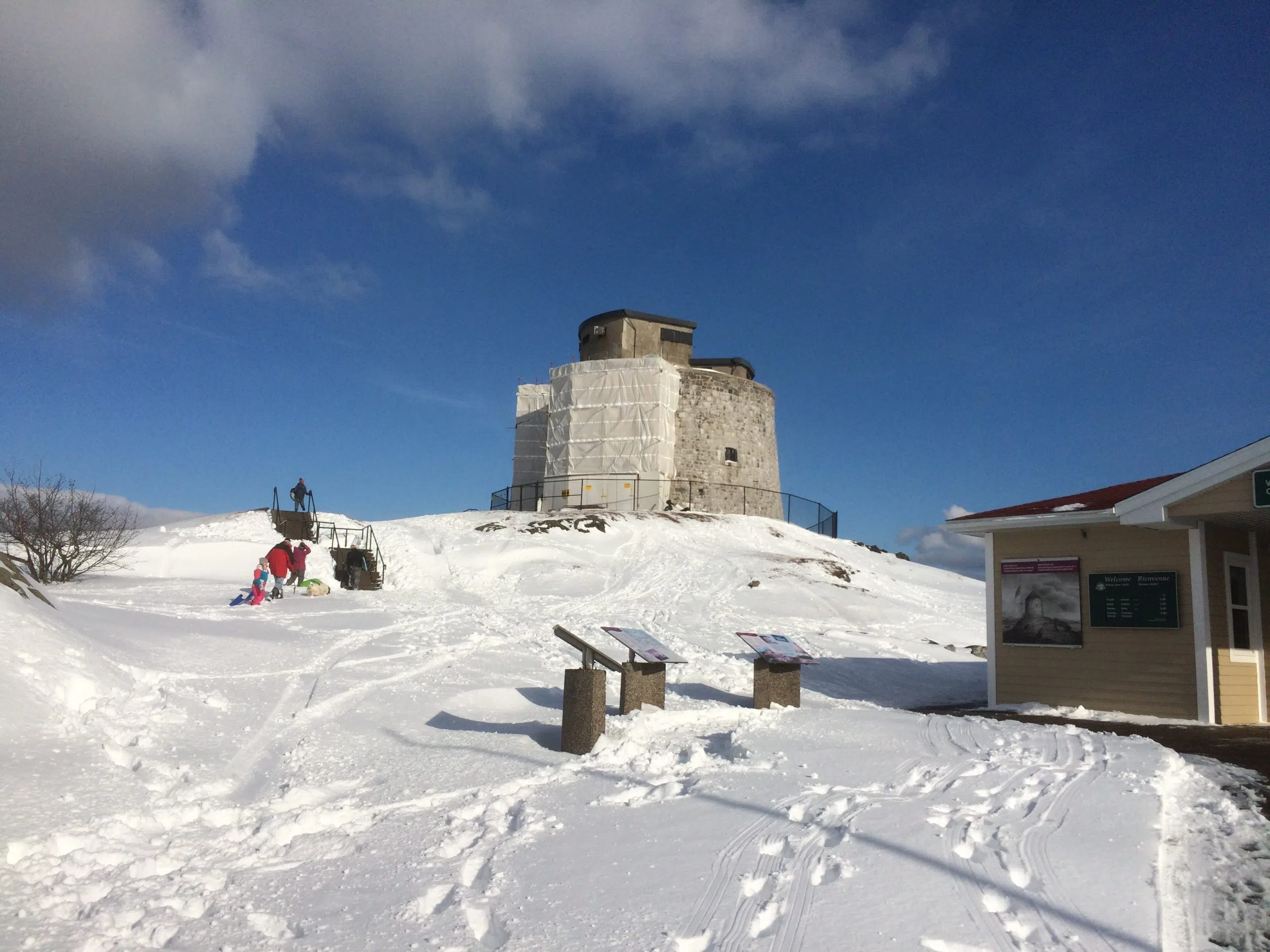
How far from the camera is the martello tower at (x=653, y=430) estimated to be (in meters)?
42.8

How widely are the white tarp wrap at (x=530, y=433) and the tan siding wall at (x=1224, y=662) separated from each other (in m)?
39.5

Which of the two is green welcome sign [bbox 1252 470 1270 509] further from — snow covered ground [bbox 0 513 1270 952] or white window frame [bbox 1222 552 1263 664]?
snow covered ground [bbox 0 513 1270 952]

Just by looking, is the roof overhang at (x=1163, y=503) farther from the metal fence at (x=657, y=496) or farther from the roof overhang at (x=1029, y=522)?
the metal fence at (x=657, y=496)

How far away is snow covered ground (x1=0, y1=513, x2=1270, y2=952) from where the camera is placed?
168 inches

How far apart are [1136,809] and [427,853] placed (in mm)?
4475

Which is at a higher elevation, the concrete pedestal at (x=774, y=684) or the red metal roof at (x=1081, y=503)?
the red metal roof at (x=1081, y=503)

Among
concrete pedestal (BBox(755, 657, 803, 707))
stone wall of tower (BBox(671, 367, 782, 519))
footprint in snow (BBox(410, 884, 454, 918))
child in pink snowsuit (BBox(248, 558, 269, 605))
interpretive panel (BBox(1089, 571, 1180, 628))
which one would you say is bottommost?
footprint in snow (BBox(410, 884, 454, 918))

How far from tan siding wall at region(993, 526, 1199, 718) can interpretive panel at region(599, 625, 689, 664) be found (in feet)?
17.9

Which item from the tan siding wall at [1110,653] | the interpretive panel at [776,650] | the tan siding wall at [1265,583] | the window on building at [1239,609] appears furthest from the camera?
the tan siding wall at [1265,583]

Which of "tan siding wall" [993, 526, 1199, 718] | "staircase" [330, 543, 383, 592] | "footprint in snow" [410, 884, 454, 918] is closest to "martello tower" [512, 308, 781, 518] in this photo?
"staircase" [330, 543, 383, 592]

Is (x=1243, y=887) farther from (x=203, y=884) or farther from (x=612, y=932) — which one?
(x=203, y=884)

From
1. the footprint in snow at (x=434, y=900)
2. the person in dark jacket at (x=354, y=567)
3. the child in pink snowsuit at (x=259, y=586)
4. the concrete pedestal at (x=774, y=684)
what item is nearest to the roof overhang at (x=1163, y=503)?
the concrete pedestal at (x=774, y=684)

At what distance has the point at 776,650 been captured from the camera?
430 inches

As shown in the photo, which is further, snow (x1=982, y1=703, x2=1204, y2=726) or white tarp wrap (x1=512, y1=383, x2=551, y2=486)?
white tarp wrap (x1=512, y1=383, x2=551, y2=486)
